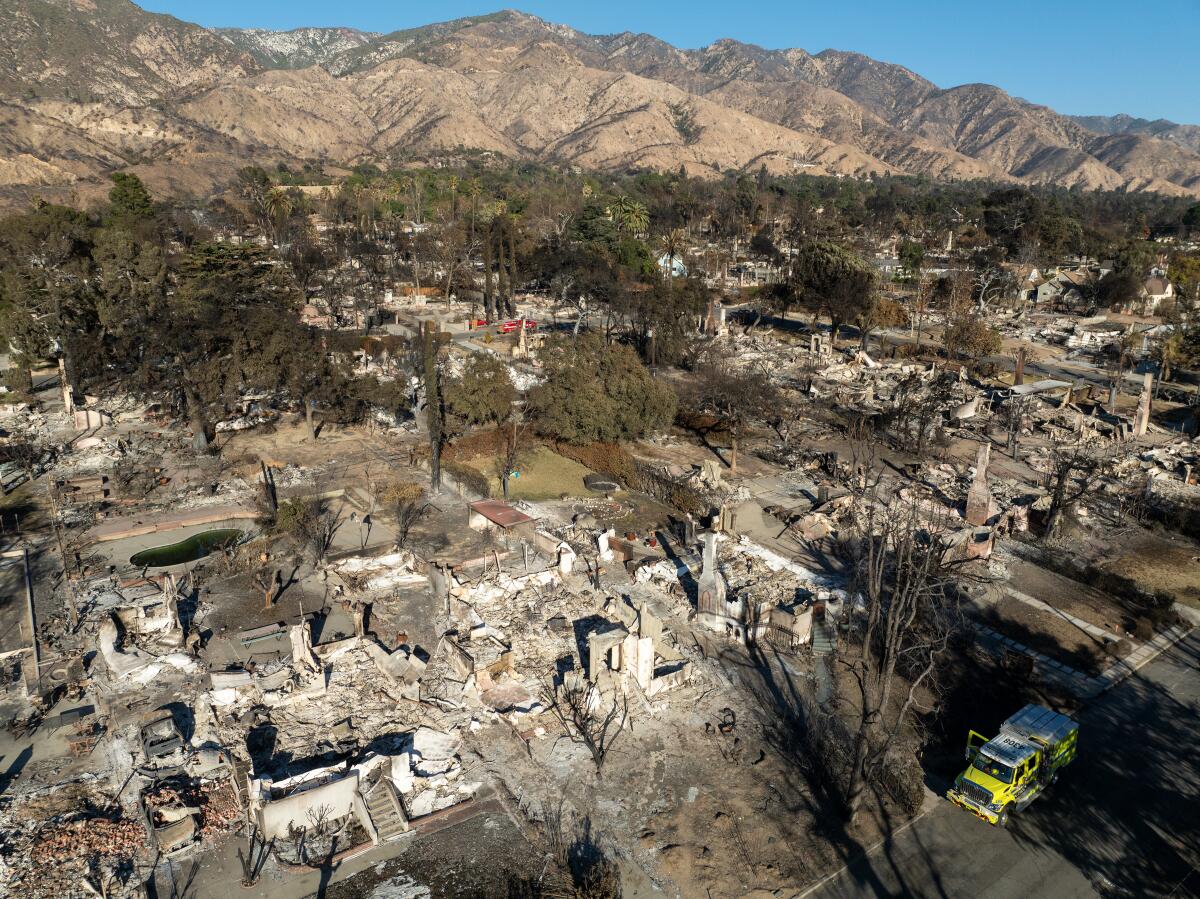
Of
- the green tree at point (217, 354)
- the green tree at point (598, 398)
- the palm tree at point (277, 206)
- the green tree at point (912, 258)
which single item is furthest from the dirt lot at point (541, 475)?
the palm tree at point (277, 206)

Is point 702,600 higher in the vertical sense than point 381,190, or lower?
lower

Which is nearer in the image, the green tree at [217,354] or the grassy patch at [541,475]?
the grassy patch at [541,475]

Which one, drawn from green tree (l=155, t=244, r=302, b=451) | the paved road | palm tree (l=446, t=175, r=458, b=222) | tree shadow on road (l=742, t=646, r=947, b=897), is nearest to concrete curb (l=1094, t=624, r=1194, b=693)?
the paved road

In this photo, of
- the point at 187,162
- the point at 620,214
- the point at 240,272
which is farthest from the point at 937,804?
the point at 187,162

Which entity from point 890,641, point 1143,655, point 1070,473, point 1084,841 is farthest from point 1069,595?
point 890,641

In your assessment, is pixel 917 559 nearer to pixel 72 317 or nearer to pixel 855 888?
pixel 855 888

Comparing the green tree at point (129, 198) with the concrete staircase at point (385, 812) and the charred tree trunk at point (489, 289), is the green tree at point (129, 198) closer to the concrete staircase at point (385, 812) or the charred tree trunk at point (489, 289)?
the charred tree trunk at point (489, 289)

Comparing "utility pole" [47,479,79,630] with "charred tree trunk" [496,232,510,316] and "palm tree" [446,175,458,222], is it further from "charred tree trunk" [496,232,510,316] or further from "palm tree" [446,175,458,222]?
"palm tree" [446,175,458,222]
